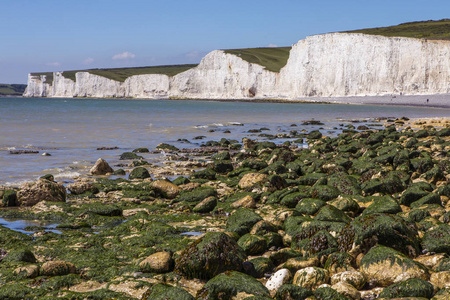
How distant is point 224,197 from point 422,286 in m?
6.46

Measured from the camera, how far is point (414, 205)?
860cm

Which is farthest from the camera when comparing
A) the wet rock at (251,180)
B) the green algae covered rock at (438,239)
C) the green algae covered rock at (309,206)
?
the wet rock at (251,180)

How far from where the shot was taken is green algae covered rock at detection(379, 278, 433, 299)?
15.3 ft

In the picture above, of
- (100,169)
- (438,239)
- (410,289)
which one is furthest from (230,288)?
(100,169)

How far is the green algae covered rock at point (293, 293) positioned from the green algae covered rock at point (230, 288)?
0.50 feet

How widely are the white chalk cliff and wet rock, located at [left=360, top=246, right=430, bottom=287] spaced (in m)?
79.7

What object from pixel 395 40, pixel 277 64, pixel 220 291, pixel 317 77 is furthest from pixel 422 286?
pixel 277 64

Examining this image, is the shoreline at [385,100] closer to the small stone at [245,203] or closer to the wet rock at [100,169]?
the wet rock at [100,169]

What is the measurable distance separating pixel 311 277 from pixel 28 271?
3.73 m

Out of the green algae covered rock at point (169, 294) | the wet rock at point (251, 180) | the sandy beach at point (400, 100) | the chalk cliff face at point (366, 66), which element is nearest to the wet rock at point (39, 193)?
the wet rock at point (251, 180)

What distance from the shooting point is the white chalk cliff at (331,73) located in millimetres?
77438

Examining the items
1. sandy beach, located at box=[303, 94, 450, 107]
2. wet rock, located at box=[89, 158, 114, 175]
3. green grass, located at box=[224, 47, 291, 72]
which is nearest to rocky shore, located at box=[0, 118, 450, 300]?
wet rock, located at box=[89, 158, 114, 175]

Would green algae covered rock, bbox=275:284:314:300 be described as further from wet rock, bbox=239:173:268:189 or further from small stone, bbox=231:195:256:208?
wet rock, bbox=239:173:268:189

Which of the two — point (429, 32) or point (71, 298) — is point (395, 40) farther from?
point (71, 298)
